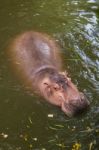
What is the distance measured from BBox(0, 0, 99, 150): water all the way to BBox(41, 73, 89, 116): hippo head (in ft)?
0.67

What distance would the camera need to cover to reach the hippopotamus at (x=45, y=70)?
8.09 meters

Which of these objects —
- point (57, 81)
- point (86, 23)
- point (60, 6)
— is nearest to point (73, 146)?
point (57, 81)

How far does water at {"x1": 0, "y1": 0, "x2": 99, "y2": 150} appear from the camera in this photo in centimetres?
788

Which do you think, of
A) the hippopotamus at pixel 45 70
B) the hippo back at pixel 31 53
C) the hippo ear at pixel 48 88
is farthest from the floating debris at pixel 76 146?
the hippo back at pixel 31 53

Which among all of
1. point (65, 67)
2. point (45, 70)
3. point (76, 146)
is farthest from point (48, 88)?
point (76, 146)

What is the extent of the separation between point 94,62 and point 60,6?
362cm

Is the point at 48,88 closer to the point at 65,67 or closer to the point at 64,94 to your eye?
the point at 64,94

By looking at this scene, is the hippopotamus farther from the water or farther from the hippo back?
the water

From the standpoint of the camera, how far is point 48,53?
385 inches

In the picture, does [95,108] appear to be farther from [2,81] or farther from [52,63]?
[2,81]

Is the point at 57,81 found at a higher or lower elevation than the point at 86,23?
higher

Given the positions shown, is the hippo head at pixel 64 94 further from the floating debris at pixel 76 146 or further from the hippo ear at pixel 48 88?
the floating debris at pixel 76 146

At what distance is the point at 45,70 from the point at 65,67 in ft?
2.74

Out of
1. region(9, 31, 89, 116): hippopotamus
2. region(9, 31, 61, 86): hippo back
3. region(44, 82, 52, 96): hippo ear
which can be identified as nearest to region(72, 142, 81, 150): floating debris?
region(9, 31, 89, 116): hippopotamus
